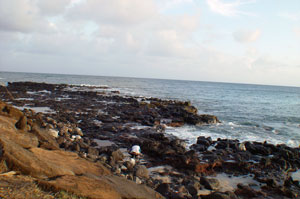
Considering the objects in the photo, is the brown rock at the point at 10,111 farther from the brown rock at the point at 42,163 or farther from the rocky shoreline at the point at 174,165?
the brown rock at the point at 42,163

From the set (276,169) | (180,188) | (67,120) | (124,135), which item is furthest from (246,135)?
(67,120)

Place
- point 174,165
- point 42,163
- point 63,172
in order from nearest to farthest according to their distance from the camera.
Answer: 1. point 42,163
2. point 63,172
3. point 174,165

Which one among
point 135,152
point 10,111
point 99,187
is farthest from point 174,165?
point 10,111

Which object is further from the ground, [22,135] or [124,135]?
[22,135]

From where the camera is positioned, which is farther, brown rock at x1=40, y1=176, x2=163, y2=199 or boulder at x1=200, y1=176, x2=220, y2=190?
boulder at x1=200, y1=176, x2=220, y2=190

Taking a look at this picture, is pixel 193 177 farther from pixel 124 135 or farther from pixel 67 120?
pixel 67 120

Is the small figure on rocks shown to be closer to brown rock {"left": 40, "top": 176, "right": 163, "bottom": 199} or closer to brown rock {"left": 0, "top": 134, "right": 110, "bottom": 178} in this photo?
brown rock {"left": 0, "top": 134, "right": 110, "bottom": 178}

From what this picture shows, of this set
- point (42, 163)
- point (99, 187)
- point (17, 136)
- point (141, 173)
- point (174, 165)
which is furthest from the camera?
point (174, 165)

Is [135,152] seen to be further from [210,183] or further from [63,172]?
[63,172]

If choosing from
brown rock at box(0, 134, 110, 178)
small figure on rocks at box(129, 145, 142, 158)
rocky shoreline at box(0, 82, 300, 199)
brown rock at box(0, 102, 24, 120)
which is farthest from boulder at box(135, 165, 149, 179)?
brown rock at box(0, 102, 24, 120)

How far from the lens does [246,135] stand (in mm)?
18891

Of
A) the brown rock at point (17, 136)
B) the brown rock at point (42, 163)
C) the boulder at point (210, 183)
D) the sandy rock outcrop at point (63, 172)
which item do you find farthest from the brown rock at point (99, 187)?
the boulder at point (210, 183)

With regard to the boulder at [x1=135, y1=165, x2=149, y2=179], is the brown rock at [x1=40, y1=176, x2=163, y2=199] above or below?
above

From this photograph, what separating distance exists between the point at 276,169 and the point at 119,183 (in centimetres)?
884
